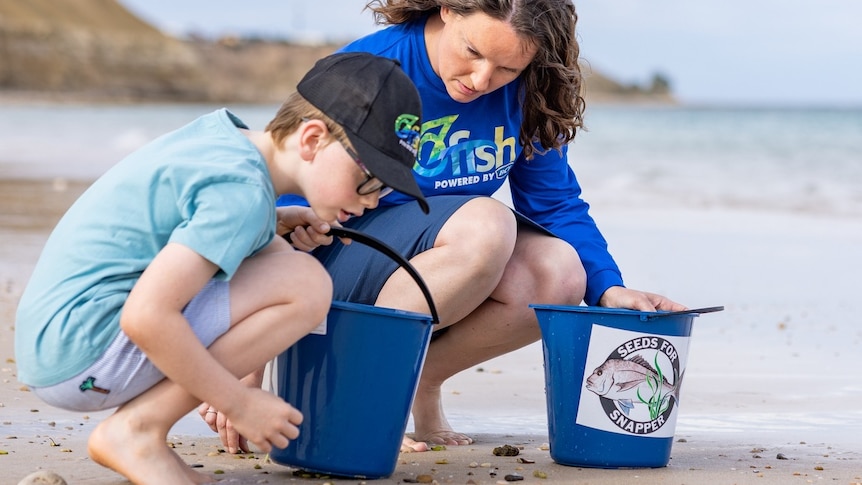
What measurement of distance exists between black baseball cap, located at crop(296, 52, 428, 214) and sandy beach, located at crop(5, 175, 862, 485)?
56cm

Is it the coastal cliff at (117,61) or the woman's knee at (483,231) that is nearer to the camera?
the woman's knee at (483,231)

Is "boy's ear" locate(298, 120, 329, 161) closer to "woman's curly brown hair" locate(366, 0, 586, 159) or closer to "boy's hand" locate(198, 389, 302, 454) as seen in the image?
"boy's hand" locate(198, 389, 302, 454)

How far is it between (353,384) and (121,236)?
521 millimetres

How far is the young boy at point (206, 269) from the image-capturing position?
194 centimetres

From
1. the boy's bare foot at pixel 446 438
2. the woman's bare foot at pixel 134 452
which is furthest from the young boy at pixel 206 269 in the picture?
the boy's bare foot at pixel 446 438

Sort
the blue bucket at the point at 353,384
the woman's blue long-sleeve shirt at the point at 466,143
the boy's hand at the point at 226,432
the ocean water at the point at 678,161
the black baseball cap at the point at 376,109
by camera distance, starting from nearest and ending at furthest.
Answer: the black baseball cap at the point at 376,109, the blue bucket at the point at 353,384, the boy's hand at the point at 226,432, the woman's blue long-sleeve shirt at the point at 466,143, the ocean water at the point at 678,161

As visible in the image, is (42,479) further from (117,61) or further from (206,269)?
(117,61)

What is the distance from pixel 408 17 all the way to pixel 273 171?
0.96 metres

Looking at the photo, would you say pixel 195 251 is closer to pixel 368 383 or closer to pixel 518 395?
pixel 368 383

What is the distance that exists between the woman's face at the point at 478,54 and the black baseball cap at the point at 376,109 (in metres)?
0.52

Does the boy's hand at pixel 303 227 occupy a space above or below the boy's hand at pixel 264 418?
above

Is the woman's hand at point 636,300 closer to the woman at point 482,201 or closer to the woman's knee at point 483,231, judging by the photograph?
the woman at point 482,201

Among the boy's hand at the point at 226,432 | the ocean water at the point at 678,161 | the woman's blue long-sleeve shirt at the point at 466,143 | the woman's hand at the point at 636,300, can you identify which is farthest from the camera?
the ocean water at the point at 678,161

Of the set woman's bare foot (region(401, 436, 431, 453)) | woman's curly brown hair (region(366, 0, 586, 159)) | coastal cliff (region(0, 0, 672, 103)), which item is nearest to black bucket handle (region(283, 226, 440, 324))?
woman's bare foot (region(401, 436, 431, 453))
